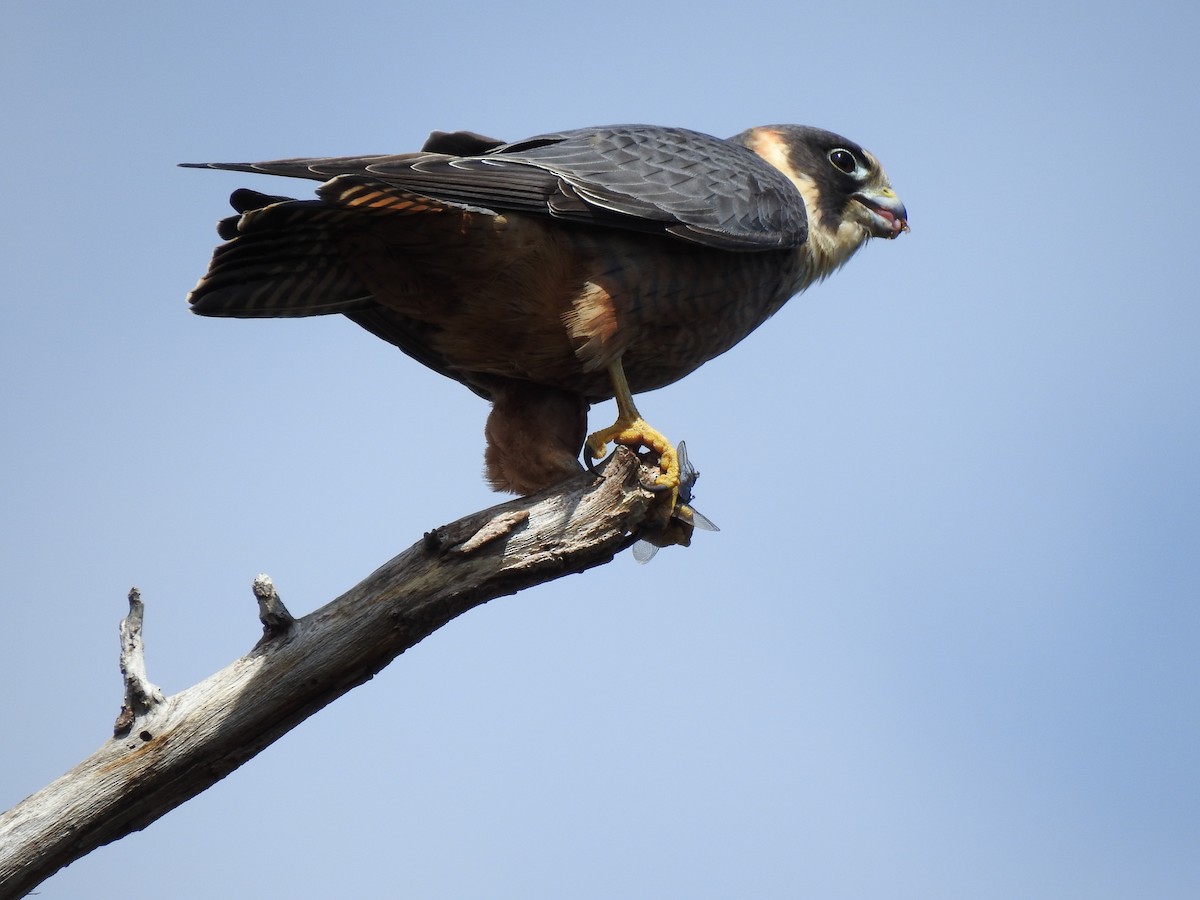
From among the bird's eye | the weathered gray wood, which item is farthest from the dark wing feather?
the weathered gray wood

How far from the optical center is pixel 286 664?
3189 millimetres

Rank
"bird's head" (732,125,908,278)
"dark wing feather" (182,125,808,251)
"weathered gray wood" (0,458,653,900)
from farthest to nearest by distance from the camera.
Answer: "bird's head" (732,125,908,278) < "dark wing feather" (182,125,808,251) < "weathered gray wood" (0,458,653,900)

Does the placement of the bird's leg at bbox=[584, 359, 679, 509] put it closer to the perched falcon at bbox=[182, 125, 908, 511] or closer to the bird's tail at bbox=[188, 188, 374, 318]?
the perched falcon at bbox=[182, 125, 908, 511]

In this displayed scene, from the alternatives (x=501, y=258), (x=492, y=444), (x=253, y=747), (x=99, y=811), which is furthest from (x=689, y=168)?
(x=99, y=811)

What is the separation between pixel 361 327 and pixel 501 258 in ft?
2.52

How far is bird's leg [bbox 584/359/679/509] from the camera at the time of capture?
3.67 metres

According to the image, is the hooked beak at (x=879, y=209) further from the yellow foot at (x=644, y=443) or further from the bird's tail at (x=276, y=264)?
the bird's tail at (x=276, y=264)

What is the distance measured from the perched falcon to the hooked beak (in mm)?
720

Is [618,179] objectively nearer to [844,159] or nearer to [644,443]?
[644,443]

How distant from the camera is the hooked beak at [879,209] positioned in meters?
5.12

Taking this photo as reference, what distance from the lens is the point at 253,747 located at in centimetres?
321

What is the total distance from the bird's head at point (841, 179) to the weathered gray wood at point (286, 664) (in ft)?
6.74

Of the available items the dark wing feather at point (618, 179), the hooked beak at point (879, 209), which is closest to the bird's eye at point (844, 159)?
the hooked beak at point (879, 209)

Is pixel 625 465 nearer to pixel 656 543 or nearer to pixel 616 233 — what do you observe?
pixel 656 543
